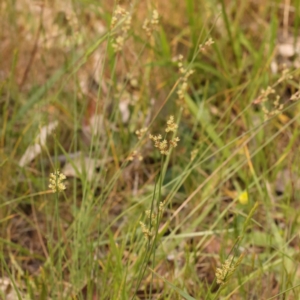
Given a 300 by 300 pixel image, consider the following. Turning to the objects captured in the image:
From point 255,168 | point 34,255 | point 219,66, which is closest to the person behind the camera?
point 34,255

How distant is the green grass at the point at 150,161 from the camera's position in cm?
130

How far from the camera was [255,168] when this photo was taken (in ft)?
5.50

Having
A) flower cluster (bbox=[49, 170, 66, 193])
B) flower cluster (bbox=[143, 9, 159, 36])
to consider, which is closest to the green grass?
flower cluster (bbox=[143, 9, 159, 36])

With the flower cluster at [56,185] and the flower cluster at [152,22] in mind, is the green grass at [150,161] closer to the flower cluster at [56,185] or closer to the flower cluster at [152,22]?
the flower cluster at [152,22]

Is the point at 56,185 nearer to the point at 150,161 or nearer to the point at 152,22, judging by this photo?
the point at 152,22

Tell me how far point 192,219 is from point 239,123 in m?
0.41

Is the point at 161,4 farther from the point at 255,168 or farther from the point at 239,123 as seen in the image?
the point at 255,168

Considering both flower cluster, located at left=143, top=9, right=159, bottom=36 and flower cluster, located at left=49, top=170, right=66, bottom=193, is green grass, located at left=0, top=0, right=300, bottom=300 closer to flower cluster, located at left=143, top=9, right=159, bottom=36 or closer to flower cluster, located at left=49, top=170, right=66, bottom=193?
flower cluster, located at left=143, top=9, right=159, bottom=36

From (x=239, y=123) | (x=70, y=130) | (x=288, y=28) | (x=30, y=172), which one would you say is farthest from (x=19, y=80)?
(x=288, y=28)

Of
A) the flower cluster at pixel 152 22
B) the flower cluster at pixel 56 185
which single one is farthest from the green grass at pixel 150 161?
the flower cluster at pixel 56 185

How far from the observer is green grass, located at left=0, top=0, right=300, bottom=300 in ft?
4.26

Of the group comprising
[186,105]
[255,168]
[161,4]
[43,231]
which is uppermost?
[161,4]

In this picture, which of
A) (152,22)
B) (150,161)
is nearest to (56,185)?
(152,22)

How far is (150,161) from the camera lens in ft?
5.86
